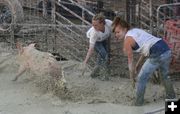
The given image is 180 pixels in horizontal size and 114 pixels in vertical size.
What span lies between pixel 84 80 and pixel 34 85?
1051 millimetres

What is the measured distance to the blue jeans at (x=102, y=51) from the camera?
8750 mm

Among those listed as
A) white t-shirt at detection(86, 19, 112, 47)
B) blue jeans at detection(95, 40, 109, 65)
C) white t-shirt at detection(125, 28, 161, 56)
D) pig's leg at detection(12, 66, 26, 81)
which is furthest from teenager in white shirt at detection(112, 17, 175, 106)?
pig's leg at detection(12, 66, 26, 81)

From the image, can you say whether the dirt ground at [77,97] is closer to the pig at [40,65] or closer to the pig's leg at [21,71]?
the pig's leg at [21,71]

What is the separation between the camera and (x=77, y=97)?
7.42 metres

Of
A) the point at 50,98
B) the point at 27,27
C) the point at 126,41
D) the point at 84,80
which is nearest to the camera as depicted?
the point at 126,41

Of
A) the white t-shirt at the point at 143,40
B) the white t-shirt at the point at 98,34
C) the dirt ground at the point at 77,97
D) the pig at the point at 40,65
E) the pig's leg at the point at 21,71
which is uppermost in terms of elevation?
the white t-shirt at the point at 143,40

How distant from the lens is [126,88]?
8.01 meters

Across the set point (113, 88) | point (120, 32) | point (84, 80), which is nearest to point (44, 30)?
point (84, 80)

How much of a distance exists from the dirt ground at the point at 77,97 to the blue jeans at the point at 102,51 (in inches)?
14.5

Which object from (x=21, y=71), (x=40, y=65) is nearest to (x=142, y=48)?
(x=40, y=65)

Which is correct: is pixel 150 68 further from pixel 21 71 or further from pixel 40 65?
pixel 21 71

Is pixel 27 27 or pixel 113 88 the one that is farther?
pixel 27 27

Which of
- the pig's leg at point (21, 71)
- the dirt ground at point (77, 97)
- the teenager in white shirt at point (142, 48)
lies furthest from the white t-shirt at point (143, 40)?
the pig's leg at point (21, 71)

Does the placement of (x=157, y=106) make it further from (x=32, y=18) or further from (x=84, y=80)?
(x=32, y=18)
